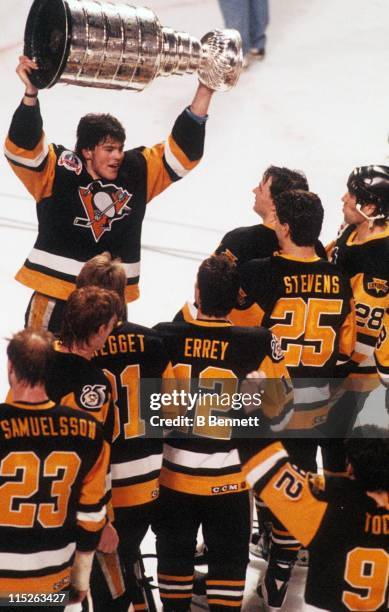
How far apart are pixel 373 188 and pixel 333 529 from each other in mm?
1782

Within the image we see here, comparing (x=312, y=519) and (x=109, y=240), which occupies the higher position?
(x=109, y=240)

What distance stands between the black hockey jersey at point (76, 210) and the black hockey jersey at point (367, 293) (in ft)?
2.37

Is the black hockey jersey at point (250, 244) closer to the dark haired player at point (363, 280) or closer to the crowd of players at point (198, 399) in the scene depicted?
the crowd of players at point (198, 399)

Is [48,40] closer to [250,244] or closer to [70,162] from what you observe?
[70,162]

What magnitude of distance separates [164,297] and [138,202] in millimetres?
1865

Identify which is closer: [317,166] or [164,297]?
[164,297]

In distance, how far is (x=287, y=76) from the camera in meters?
8.15

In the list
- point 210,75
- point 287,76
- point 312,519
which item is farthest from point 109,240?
point 287,76

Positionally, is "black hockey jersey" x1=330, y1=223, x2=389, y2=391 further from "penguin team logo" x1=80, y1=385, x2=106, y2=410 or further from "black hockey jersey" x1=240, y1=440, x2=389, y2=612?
"black hockey jersey" x1=240, y1=440, x2=389, y2=612

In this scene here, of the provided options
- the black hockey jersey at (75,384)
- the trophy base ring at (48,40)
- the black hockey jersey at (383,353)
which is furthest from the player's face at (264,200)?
the black hockey jersey at (75,384)

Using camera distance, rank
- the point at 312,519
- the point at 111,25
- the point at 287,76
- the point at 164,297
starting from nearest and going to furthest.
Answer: the point at 312,519, the point at 111,25, the point at 164,297, the point at 287,76

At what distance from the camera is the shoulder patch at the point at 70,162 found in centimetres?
381

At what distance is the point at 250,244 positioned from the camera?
12.6 ft

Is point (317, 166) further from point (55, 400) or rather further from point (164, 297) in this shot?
point (55, 400)
